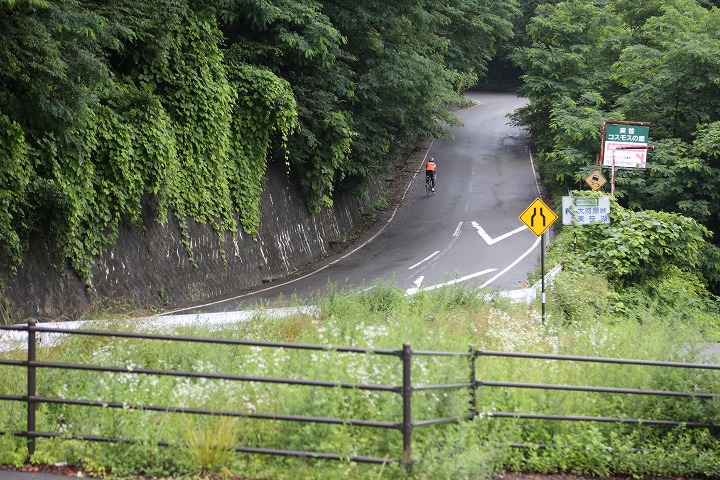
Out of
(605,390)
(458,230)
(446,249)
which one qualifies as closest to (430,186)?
(458,230)

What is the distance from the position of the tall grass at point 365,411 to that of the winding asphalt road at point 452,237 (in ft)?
24.6

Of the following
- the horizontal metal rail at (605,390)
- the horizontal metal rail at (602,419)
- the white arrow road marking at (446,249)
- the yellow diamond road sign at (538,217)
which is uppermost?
the yellow diamond road sign at (538,217)

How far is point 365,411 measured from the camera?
663cm

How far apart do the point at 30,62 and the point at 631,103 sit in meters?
25.1

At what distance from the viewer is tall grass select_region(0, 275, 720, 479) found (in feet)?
20.6

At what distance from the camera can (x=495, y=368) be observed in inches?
341

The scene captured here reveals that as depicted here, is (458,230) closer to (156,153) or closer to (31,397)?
(156,153)

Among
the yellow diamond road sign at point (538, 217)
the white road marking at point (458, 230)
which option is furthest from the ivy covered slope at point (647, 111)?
the white road marking at point (458, 230)

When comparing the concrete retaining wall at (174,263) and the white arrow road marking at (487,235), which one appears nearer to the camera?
the concrete retaining wall at (174,263)

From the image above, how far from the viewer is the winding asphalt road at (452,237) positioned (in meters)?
23.3

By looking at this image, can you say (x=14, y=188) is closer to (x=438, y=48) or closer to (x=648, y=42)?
(x=438, y=48)

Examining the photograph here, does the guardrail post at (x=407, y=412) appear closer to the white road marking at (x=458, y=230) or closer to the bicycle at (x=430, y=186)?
the white road marking at (x=458, y=230)

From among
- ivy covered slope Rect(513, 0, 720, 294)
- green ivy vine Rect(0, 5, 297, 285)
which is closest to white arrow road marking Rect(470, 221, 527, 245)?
ivy covered slope Rect(513, 0, 720, 294)

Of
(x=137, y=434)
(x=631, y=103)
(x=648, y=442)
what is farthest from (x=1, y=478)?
(x=631, y=103)
